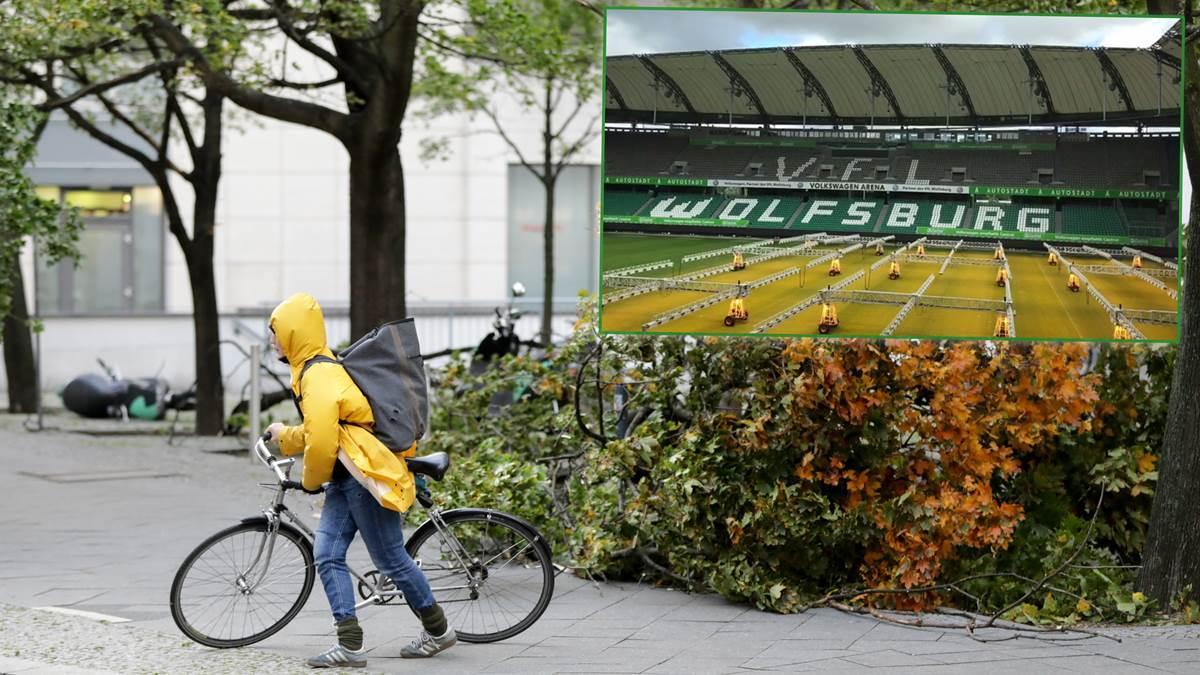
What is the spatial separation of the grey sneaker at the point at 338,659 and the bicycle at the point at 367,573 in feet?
1.20

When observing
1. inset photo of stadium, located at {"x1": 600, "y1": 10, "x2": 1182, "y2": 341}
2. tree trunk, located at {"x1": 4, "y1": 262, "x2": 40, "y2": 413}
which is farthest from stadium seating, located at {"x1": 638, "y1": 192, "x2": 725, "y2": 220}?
tree trunk, located at {"x1": 4, "y1": 262, "x2": 40, "y2": 413}

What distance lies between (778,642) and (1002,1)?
5.63 m

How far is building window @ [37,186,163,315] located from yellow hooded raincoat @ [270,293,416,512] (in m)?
26.0

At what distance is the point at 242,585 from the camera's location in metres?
7.00

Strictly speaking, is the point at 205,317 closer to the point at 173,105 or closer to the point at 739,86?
the point at 173,105

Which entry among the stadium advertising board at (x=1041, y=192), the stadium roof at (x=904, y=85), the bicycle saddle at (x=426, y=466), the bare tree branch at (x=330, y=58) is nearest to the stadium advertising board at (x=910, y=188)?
the stadium advertising board at (x=1041, y=192)

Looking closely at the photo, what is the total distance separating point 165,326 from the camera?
31.4m

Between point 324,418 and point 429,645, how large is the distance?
113 cm

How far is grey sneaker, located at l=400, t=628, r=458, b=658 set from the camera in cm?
691

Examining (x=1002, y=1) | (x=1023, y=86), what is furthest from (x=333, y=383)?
(x=1002, y=1)

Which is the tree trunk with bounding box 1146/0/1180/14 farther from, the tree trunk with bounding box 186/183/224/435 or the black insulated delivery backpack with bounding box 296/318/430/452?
the tree trunk with bounding box 186/183/224/435

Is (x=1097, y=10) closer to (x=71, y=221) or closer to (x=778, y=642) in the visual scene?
(x=778, y=642)

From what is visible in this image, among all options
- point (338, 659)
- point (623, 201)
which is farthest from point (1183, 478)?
point (338, 659)

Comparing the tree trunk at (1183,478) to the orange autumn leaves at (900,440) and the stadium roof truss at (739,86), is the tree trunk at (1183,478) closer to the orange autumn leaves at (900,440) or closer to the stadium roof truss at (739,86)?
the orange autumn leaves at (900,440)
